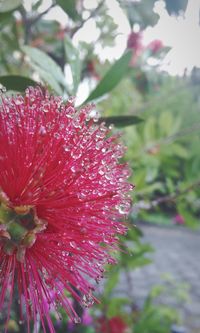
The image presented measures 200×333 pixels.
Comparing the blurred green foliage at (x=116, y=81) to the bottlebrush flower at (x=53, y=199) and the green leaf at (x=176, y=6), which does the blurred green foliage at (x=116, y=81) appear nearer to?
the green leaf at (x=176, y=6)

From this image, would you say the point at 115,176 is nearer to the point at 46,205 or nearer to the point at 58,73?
the point at 46,205

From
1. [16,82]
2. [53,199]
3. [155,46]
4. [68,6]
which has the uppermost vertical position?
[155,46]

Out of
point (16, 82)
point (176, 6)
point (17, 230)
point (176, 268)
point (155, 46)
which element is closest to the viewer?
point (17, 230)

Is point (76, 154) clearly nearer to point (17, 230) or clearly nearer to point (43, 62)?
point (17, 230)

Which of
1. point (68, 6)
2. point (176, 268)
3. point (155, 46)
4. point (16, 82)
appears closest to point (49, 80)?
point (16, 82)

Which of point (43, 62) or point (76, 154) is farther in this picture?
point (43, 62)

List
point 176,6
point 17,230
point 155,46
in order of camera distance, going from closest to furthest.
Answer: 1. point 17,230
2. point 176,6
3. point 155,46
